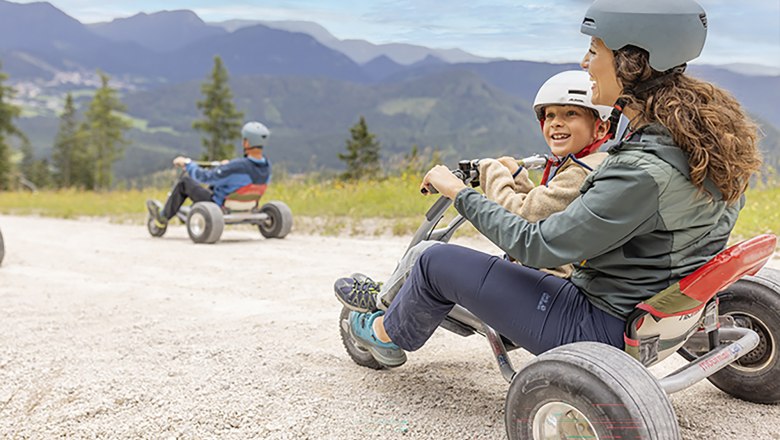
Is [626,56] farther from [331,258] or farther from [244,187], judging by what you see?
[244,187]

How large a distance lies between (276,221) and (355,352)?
16.9ft

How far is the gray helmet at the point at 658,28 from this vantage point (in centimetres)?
191

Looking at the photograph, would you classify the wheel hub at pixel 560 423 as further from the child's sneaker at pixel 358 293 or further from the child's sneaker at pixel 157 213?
the child's sneaker at pixel 157 213

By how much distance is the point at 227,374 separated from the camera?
10.2 feet

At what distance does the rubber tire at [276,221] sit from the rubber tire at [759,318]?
5.95 meters

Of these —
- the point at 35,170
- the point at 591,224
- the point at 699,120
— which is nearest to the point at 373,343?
the point at 591,224

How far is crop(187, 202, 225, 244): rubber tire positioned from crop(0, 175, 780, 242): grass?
133 centimetres

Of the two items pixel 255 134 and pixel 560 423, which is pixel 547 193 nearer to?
pixel 560 423

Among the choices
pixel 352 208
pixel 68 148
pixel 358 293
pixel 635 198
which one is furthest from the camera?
pixel 68 148

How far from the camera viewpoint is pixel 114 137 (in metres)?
59.2

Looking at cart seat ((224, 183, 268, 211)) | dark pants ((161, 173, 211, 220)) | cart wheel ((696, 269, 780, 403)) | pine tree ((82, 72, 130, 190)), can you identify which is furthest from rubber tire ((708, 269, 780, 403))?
pine tree ((82, 72, 130, 190))

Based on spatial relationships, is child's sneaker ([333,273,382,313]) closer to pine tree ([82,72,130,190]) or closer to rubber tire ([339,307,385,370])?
rubber tire ([339,307,385,370])

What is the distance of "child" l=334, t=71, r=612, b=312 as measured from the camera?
221 cm

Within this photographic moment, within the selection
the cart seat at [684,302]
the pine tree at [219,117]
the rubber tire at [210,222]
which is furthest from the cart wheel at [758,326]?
the pine tree at [219,117]
